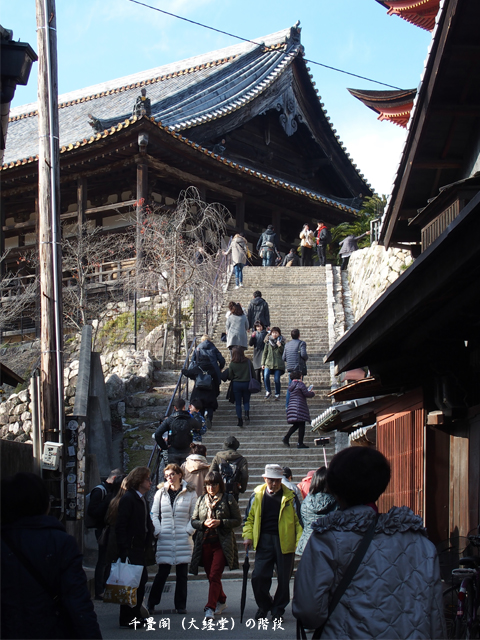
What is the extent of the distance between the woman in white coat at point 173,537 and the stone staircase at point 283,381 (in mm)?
2917

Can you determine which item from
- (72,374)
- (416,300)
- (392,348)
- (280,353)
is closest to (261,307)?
(280,353)

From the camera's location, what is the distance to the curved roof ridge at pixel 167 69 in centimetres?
3155

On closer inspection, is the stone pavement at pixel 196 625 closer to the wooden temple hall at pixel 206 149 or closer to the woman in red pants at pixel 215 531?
the woman in red pants at pixel 215 531

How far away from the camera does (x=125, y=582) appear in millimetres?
6629

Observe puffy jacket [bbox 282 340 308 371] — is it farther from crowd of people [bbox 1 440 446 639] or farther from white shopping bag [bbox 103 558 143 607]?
crowd of people [bbox 1 440 446 639]

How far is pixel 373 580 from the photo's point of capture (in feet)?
10.1

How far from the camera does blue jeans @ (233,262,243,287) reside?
71.1 ft

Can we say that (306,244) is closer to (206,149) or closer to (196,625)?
(206,149)

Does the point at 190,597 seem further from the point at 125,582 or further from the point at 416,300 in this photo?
the point at 416,300

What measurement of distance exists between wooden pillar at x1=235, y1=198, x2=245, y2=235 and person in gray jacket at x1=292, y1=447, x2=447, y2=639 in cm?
2260

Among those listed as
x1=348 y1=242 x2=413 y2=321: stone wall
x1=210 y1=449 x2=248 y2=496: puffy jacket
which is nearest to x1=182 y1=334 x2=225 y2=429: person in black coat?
x1=210 y1=449 x2=248 y2=496: puffy jacket

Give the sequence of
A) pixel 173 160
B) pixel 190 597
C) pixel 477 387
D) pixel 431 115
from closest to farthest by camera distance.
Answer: pixel 477 387, pixel 190 597, pixel 431 115, pixel 173 160

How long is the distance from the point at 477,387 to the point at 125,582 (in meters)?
3.53

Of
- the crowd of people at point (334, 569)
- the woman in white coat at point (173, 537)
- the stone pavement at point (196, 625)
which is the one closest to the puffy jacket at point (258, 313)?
the stone pavement at point (196, 625)
